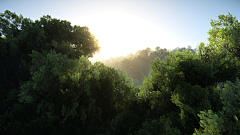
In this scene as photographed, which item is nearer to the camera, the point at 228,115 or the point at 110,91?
the point at 228,115

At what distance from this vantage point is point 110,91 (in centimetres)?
1202

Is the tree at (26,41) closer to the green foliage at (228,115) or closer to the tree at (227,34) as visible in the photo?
the green foliage at (228,115)

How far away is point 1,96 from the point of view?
13883mm

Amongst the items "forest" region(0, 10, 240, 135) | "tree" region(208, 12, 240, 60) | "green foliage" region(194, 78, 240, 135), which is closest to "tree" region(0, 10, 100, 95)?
"forest" region(0, 10, 240, 135)

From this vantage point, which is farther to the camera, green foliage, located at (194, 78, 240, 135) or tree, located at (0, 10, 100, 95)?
tree, located at (0, 10, 100, 95)

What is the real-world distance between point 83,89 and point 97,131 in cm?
391

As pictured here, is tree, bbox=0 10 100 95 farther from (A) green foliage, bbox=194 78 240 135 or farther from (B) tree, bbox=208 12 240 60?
(B) tree, bbox=208 12 240 60

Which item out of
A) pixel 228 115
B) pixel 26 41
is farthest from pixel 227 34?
pixel 26 41

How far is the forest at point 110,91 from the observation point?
8.07 meters

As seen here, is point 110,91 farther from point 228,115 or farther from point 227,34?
point 227,34

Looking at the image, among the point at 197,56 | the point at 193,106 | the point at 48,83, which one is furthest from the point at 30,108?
the point at 197,56

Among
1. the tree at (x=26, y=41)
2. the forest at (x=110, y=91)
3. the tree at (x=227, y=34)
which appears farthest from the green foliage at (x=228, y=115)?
the tree at (x=26, y=41)

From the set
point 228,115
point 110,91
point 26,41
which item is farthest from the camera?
point 26,41

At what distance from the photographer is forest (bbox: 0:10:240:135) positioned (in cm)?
807
